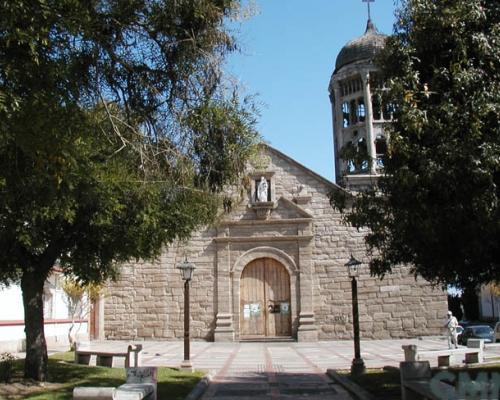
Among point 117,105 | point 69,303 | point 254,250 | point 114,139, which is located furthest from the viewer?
point 254,250

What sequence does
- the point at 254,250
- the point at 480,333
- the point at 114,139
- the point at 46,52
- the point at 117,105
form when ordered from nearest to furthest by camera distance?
the point at 46,52 → the point at 117,105 → the point at 114,139 → the point at 254,250 → the point at 480,333

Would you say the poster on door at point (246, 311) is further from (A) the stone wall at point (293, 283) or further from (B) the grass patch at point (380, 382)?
(B) the grass patch at point (380, 382)

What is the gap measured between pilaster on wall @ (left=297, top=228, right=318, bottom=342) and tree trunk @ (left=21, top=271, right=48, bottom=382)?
13.0 m

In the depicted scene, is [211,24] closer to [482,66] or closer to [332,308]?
[482,66]

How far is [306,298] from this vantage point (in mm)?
22891

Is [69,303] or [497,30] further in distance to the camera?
[69,303]

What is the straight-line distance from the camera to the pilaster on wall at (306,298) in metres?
22.5

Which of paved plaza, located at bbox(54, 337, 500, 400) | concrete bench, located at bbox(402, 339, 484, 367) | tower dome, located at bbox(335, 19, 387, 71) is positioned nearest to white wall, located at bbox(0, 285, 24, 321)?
paved plaza, located at bbox(54, 337, 500, 400)

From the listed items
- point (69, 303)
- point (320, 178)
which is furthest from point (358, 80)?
point (69, 303)

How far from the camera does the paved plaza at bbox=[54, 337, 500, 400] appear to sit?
10.8 meters

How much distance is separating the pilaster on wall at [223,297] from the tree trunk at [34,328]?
39.8 ft

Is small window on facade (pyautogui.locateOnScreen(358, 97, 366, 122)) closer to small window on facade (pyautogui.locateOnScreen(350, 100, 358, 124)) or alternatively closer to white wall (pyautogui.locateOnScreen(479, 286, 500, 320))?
small window on facade (pyautogui.locateOnScreen(350, 100, 358, 124))

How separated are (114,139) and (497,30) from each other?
5.31 metres

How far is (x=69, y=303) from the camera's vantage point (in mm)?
21688
